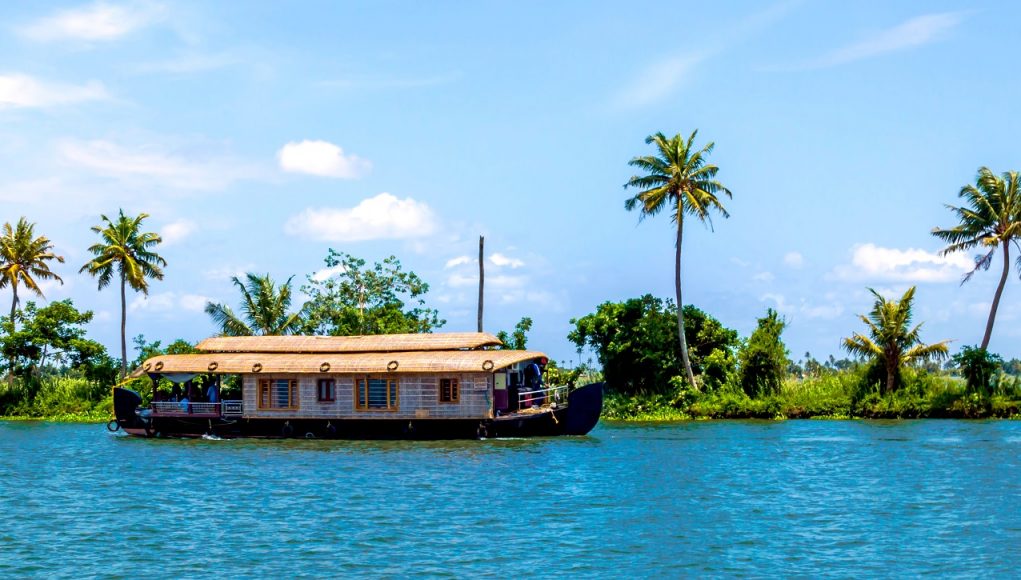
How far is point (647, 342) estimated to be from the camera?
1905 inches

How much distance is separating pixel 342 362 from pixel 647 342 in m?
16.7

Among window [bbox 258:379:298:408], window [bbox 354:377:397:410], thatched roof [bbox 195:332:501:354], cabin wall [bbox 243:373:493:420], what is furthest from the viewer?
thatched roof [bbox 195:332:501:354]

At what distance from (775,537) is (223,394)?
99.9 ft

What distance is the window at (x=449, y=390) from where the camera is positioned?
35.1 m

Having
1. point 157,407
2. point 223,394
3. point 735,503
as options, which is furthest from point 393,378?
point 735,503

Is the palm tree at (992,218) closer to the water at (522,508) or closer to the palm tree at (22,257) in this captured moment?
the water at (522,508)

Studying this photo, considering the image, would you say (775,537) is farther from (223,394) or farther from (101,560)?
(223,394)

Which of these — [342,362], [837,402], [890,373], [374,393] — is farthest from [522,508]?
[890,373]

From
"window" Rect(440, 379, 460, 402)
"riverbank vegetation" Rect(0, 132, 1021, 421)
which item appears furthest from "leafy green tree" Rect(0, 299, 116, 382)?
"window" Rect(440, 379, 460, 402)

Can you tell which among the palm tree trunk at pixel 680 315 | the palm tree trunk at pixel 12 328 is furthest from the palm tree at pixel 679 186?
the palm tree trunk at pixel 12 328

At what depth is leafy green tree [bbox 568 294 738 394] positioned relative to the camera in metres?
48.3

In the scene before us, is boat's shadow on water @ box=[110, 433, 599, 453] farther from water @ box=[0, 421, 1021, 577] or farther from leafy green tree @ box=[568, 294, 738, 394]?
leafy green tree @ box=[568, 294, 738, 394]

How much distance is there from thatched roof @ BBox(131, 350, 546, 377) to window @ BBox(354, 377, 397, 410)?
694 mm

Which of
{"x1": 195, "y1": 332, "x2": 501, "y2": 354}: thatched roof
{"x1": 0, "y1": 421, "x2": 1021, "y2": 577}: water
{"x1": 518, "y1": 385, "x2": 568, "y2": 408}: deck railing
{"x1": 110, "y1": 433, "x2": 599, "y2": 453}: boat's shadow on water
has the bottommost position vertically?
{"x1": 0, "y1": 421, "x2": 1021, "y2": 577}: water
